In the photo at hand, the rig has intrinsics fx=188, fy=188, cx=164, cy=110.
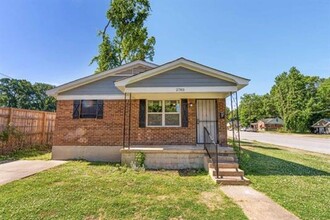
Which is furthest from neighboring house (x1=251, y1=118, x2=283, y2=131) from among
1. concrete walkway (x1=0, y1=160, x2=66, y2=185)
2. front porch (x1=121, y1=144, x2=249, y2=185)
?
concrete walkway (x1=0, y1=160, x2=66, y2=185)

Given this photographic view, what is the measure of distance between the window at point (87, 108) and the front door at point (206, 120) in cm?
485

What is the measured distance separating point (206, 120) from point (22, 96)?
215 ft

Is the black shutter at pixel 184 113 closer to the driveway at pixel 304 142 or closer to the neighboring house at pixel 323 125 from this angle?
the driveway at pixel 304 142

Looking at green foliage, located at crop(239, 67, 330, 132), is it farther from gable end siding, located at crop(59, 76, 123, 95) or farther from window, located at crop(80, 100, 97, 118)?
window, located at crop(80, 100, 97, 118)

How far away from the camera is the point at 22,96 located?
56469mm

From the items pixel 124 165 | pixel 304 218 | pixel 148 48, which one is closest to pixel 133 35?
pixel 148 48

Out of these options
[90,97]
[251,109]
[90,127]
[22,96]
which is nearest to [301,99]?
[251,109]

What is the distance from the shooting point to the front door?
9.16 metres

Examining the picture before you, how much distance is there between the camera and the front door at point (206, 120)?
9.16 metres

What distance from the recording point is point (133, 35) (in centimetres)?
1908

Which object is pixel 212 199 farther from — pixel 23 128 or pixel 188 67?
pixel 23 128

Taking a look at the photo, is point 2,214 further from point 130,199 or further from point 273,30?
point 273,30

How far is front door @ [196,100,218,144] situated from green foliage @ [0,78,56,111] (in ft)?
187

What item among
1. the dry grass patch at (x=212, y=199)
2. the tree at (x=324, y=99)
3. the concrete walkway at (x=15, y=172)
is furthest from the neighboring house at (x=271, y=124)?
the concrete walkway at (x=15, y=172)
